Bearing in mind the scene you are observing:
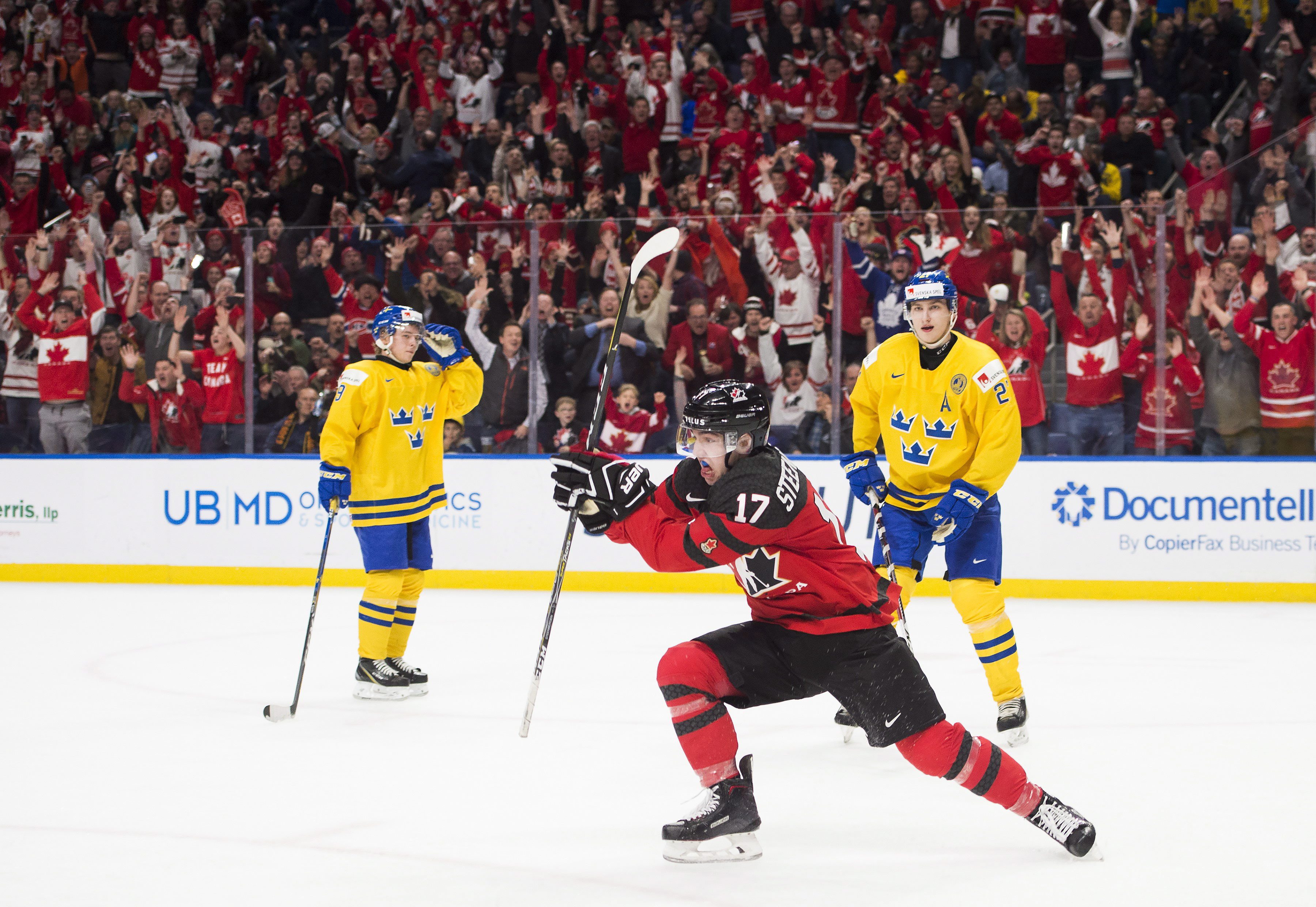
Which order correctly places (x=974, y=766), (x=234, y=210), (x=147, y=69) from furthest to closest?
(x=147, y=69)
(x=234, y=210)
(x=974, y=766)

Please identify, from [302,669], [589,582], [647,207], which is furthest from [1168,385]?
[302,669]

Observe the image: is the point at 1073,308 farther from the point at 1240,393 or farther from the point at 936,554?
the point at 936,554

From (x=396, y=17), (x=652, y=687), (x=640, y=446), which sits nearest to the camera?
(x=652, y=687)

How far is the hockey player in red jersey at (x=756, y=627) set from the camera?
2666 mm

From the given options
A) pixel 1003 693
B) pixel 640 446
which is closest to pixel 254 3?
pixel 640 446

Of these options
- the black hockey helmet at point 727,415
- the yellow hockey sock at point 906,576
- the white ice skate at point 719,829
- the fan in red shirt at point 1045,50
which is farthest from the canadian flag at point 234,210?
the white ice skate at point 719,829

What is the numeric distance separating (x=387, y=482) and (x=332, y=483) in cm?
21

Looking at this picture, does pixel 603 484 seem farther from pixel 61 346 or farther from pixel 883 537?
pixel 61 346

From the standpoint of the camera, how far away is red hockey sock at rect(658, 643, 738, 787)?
2.80m

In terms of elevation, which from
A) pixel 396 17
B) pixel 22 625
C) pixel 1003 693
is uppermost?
pixel 396 17

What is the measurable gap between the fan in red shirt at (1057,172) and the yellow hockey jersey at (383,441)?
5.65 metres

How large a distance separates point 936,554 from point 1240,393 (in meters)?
1.89

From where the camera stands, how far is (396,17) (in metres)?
11.8

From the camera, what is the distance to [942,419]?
402 centimetres
